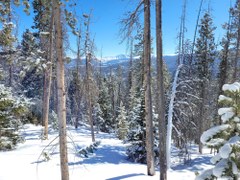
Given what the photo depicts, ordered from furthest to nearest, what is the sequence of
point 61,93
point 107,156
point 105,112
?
point 105,112
point 107,156
point 61,93

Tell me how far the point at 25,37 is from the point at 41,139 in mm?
16492

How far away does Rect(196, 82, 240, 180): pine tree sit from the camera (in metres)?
3.55

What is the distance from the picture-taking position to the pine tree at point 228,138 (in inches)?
140

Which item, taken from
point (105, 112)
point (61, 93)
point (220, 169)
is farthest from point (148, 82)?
point (105, 112)

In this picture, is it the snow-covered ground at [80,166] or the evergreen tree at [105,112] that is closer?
the snow-covered ground at [80,166]

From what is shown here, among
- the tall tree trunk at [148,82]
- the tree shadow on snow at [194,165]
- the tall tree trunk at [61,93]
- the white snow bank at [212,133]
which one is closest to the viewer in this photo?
the white snow bank at [212,133]

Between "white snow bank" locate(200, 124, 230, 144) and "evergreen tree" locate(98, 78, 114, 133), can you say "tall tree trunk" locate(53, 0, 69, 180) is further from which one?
"evergreen tree" locate(98, 78, 114, 133)

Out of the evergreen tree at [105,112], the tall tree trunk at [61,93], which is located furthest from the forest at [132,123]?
the evergreen tree at [105,112]

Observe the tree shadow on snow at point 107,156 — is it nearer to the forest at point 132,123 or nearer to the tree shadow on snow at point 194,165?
the forest at point 132,123

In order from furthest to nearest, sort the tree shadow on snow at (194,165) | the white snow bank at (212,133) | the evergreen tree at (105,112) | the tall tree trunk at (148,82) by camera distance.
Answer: the evergreen tree at (105,112), the tree shadow on snow at (194,165), the tall tree trunk at (148,82), the white snow bank at (212,133)

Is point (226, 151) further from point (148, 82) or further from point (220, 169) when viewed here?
point (148, 82)

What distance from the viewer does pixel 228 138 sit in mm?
3885

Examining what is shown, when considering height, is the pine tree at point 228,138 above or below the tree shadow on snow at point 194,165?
above

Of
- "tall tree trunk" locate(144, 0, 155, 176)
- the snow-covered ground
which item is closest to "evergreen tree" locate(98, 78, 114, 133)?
the snow-covered ground
